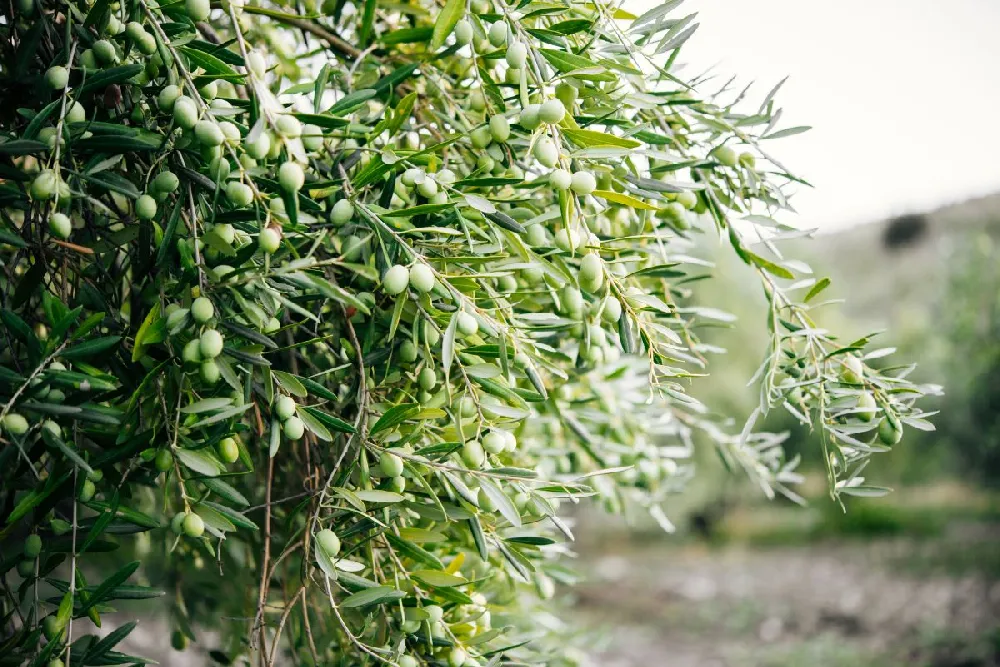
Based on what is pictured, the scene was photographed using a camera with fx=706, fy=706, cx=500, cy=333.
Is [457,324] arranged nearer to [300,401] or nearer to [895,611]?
[300,401]

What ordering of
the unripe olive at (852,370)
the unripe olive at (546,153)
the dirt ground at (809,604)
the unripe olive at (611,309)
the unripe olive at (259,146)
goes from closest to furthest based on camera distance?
the unripe olive at (259,146), the unripe olive at (546,153), the unripe olive at (611,309), the unripe olive at (852,370), the dirt ground at (809,604)

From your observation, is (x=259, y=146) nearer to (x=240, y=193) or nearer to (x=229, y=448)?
(x=240, y=193)

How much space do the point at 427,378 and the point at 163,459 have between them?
32 centimetres

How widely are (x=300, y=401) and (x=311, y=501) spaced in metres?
0.15

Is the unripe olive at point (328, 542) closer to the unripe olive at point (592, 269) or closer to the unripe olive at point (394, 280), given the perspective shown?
the unripe olive at point (394, 280)

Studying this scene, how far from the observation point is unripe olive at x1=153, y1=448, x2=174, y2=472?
82 cm

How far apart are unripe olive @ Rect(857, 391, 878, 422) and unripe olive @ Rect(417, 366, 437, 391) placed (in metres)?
0.56

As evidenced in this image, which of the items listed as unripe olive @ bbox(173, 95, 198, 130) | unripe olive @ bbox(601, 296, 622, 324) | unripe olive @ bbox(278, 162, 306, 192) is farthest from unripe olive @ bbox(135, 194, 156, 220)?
unripe olive @ bbox(601, 296, 622, 324)

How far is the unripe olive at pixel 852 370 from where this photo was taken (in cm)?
97

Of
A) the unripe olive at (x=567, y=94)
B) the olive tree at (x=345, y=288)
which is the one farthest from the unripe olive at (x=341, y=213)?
the unripe olive at (x=567, y=94)

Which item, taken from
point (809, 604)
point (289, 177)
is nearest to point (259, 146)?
point (289, 177)

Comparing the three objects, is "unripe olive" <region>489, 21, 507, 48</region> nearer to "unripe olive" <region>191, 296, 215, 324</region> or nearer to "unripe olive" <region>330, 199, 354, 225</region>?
"unripe olive" <region>330, 199, 354, 225</region>

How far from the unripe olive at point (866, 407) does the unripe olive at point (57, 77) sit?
1.04m

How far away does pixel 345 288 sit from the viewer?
0.94 metres
